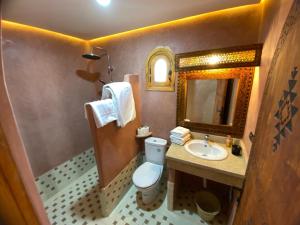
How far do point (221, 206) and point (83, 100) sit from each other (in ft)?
9.06

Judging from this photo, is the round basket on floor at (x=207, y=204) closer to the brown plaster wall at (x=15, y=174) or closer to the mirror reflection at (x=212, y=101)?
the mirror reflection at (x=212, y=101)

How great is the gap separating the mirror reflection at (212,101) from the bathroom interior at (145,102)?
1cm

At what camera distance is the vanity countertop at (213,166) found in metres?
1.18

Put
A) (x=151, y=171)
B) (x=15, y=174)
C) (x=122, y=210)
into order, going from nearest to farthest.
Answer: (x=15, y=174) → (x=122, y=210) → (x=151, y=171)

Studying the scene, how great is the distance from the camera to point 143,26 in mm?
1849

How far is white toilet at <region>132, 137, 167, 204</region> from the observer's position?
5.47 ft

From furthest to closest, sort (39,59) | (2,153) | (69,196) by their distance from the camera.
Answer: (69,196) → (39,59) → (2,153)

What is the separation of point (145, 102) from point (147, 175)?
110 centimetres

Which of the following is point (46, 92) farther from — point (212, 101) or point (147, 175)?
point (212, 101)

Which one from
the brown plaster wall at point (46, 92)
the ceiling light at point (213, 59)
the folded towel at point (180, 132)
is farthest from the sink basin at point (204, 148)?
the brown plaster wall at point (46, 92)

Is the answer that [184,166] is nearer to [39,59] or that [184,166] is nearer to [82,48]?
[39,59]

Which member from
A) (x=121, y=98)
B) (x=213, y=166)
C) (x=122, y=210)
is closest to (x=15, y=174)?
(x=121, y=98)

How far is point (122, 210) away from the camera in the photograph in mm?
1726

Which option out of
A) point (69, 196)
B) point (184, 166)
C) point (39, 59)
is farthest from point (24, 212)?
point (39, 59)
